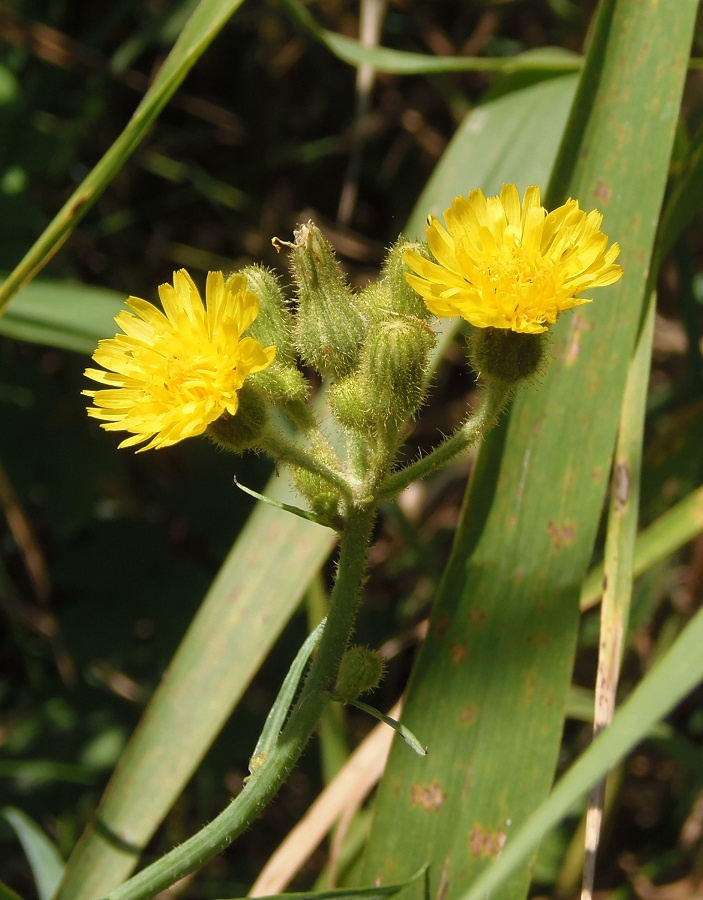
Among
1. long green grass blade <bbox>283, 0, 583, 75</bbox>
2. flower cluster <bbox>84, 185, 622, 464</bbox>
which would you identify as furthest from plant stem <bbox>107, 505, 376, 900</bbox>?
long green grass blade <bbox>283, 0, 583, 75</bbox>

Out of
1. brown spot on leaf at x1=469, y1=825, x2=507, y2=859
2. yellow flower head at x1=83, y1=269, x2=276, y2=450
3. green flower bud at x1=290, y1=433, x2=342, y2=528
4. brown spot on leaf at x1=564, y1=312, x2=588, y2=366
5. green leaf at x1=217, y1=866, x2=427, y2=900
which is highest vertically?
brown spot on leaf at x1=564, y1=312, x2=588, y2=366

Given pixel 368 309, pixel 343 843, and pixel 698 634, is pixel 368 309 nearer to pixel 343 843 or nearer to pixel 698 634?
pixel 698 634

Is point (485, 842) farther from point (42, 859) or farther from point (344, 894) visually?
point (42, 859)

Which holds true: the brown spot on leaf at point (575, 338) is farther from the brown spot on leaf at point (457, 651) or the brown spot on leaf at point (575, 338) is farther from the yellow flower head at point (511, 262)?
the brown spot on leaf at point (457, 651)

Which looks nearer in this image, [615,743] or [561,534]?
[615,743]

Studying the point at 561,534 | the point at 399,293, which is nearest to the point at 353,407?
the point at 399,293

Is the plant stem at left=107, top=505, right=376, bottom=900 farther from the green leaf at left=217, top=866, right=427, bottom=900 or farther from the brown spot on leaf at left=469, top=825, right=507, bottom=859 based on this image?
the brown spot on leaf at left=469, top=825, right=507, bottom=859

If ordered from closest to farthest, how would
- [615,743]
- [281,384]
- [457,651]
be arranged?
[615,743] → [281,384] → [457,651]
